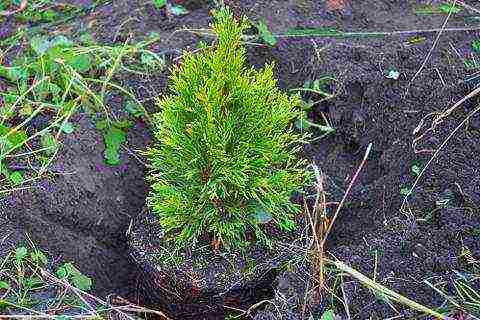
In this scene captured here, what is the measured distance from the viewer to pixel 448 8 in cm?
401

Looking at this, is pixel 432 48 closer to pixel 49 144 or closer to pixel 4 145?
pixel 49 144

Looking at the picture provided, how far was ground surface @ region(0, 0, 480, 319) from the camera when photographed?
2.86 m

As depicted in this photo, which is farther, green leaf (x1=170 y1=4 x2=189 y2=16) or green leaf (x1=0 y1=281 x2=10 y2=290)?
green leaf (x1=170 y1=4 x2=189 y2=16)

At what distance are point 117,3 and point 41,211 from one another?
5.08 feet

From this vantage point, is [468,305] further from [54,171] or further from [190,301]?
[54,171]

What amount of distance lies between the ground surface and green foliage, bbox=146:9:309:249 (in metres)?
0.41

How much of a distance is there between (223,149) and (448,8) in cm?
192

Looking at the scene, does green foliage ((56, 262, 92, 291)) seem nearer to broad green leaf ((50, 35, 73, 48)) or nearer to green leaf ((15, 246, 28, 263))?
green leaf ((15, 246, 28, 263))

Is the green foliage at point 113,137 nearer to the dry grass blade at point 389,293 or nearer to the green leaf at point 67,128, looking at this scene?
the green leaf at point 67,128

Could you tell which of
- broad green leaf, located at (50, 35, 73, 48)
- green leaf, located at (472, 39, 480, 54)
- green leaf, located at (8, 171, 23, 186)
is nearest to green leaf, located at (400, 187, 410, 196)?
green leaf, located at (472, 39, 480, 54)

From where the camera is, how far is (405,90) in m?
3.57

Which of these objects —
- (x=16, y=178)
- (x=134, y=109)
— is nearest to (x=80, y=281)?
(x=16, y=178)

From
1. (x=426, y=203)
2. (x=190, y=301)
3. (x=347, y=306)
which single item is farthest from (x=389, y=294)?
(x=190, y=301)

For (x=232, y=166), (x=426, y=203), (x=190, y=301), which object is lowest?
(x=190, y=301)
